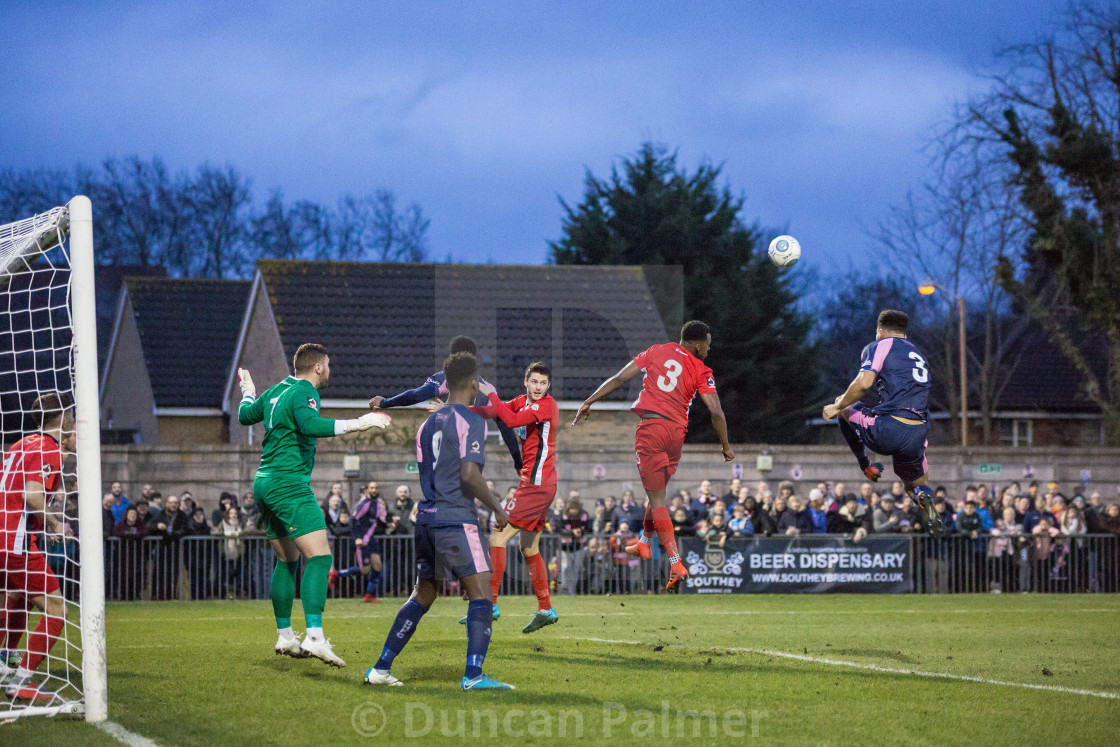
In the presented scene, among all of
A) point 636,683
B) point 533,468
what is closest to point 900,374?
point 533,468

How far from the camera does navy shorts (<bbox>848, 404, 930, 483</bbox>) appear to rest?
34.2 feet

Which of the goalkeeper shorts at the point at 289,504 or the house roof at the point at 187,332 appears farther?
the house roof at the point at 187,332

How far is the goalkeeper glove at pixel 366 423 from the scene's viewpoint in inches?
317

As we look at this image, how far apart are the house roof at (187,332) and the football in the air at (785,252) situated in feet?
76.6

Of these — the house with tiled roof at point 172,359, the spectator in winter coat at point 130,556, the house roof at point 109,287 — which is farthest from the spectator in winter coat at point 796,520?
the house roof at point 109,287

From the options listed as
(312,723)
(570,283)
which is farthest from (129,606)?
(570,283)

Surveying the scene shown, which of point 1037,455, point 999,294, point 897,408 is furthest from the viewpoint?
point 999,294

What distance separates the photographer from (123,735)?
6406mm

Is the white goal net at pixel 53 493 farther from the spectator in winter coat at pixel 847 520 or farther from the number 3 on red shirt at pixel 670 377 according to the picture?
the spectator in winter coat at pixel 847 520

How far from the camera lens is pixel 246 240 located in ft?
159

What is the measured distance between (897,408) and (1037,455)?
1767 centimetres

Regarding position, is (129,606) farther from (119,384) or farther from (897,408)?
(119,384)

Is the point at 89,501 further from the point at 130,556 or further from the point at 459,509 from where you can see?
the point at 130,556

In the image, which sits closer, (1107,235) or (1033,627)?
(1033,627)
